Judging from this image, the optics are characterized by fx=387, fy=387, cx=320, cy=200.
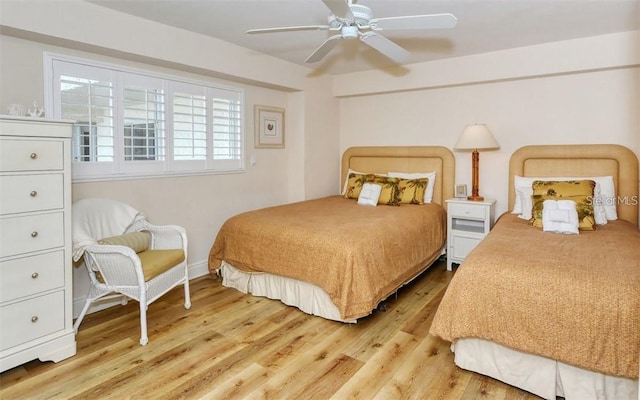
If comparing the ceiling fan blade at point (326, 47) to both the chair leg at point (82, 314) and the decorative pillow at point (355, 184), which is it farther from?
the chair leg at point (82, 314)

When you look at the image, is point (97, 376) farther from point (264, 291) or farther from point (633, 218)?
point (633, 218)

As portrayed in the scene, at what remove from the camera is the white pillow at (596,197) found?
3.39 m

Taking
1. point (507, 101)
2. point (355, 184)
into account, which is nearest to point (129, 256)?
point (355, 184)

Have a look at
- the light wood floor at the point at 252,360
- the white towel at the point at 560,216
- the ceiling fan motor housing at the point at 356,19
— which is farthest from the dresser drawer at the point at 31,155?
the white towel at the point at 560,216

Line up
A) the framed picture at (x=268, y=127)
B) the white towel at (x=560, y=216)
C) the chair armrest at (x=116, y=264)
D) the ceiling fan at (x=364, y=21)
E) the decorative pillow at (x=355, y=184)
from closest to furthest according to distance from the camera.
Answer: the ceiling fan at (x=364, y=21) < the chair armrest at (x=116, y=264) < the white towel at (x=560, y=216) < the framed picture at (x=268, y=127) < the decorative pillow at (x=355, y=184)

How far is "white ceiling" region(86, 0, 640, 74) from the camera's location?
2.81 meters

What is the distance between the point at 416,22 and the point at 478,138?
76.4 inches

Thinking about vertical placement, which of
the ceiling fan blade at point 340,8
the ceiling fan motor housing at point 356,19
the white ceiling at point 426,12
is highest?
the white ceiling at point 426,12

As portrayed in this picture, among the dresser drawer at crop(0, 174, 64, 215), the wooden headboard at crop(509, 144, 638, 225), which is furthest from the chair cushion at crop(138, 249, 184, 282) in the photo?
the wooden headboard at crop(509, 144, 638, 225)

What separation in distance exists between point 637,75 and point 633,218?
1.30 meters

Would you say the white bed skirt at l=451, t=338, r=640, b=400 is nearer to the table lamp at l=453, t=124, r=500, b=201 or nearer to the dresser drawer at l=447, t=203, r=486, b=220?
the dresser drawer at l=447, t=203, r=486, b=220

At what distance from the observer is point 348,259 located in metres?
2.76

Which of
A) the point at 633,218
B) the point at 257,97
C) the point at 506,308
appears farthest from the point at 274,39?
the point at 633,218

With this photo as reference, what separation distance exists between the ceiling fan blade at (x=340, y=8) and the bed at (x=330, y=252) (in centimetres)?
150
